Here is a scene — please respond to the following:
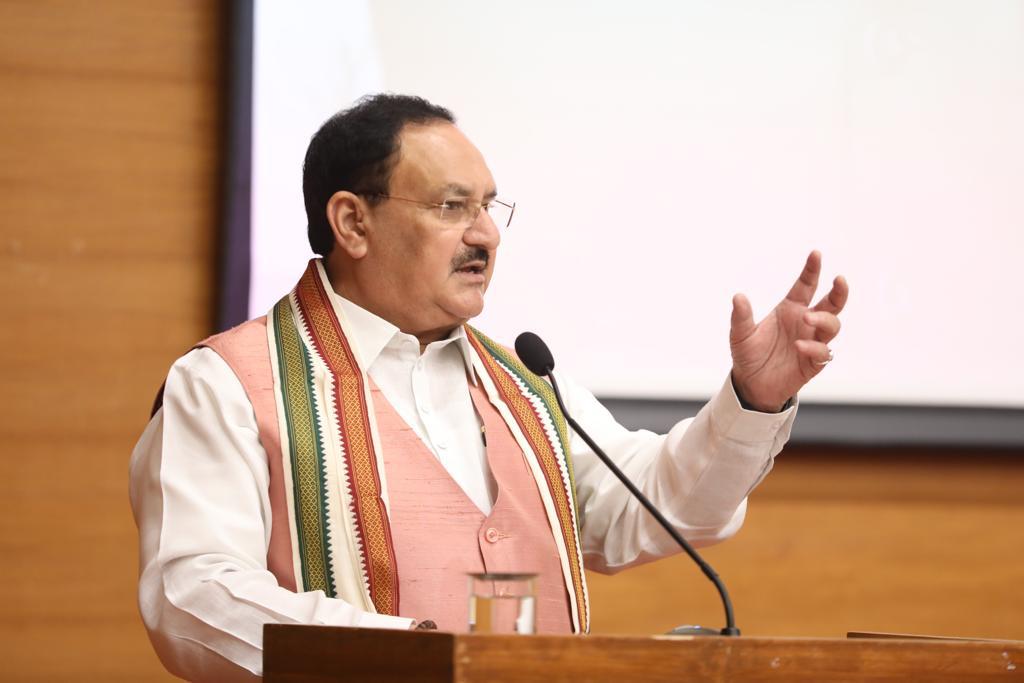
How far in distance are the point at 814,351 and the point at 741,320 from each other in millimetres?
117

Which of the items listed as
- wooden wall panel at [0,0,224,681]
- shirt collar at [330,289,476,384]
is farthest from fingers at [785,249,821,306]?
wooden wall panel at [0,0,224,681]

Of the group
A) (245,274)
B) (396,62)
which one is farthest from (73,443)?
(396,62)

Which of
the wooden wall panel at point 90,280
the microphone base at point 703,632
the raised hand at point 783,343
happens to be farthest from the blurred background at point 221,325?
the microphone base at point 703,632

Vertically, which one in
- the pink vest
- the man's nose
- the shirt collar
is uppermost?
the man's nose

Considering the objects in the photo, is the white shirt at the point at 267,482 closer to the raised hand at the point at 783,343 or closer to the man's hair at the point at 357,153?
the raised hand at the point at 783,343

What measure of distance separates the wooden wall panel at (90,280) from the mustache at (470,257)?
0.88 meters

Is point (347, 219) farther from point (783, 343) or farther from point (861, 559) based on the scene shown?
point (861, 559)

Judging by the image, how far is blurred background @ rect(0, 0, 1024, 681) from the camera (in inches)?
113

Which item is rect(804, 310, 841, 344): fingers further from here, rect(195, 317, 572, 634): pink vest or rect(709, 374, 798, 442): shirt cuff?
rect(195, 317, 572, 634): pink vest

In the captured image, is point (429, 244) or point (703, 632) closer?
point (703, 632)

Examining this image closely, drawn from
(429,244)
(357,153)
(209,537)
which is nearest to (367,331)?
(429,244)

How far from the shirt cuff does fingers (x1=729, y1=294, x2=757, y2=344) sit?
0.08m

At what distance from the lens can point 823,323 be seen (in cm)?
191

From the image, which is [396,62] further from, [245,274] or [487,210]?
[487,210]
